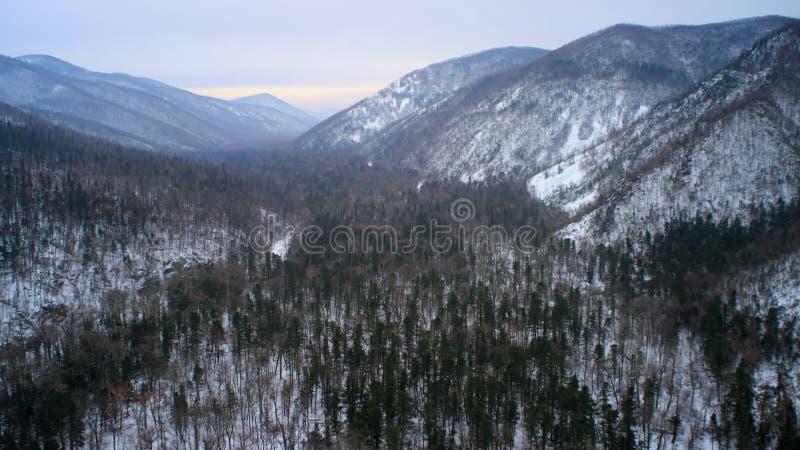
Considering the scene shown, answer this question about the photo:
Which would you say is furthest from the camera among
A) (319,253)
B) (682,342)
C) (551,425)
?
(319,253)

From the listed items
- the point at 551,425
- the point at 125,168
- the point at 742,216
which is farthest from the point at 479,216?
the point at 125,168

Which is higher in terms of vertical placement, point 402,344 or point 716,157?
point 716,157

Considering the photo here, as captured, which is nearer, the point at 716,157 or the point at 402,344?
the point at 402,344

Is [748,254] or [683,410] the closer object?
[683,410]

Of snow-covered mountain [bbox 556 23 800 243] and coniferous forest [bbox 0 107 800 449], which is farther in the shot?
snow-covered mountain [bbox 556 23 800 243]

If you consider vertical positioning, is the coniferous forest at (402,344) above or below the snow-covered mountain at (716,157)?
below

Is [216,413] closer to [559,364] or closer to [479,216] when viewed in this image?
[559,364]

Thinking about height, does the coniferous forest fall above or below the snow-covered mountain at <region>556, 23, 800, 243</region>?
below

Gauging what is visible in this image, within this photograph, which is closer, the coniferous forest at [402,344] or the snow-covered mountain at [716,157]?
the coniferous forest at [402,344]
